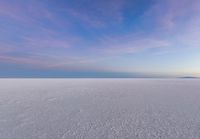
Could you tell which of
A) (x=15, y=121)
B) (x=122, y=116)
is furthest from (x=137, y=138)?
(x=15, y=121)

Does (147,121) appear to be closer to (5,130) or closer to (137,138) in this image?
(137,138)

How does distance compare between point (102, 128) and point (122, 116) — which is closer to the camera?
point (102, 128)

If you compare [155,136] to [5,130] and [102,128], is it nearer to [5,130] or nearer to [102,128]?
[102,128]

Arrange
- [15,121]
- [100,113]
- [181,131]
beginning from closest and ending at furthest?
[181,131]
[15,121]
[100,113]

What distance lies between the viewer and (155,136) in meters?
3.13

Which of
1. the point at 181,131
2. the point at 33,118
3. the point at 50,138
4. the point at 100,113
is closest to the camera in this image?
the point at 50,138

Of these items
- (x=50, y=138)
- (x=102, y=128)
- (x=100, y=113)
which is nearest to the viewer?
(x=50, y=138)

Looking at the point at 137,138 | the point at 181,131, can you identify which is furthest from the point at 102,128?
the point at 181,131

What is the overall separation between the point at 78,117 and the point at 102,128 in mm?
1214

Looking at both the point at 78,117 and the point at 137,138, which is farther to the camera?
the point at 78,117

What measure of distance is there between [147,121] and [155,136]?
0.97 m

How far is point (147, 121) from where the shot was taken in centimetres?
409

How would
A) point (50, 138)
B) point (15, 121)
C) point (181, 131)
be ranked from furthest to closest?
point (15, 121) < point (181, 131) < point (50, 138)

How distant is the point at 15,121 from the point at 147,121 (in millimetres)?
4179
